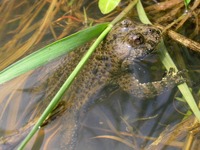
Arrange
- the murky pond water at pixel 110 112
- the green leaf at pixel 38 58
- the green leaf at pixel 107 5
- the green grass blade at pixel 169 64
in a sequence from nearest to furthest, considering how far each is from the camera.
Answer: the green leaf at pixel 38 58
the green grass blade at pixel 169 64
the murky pond water at pixel 110 112
the green leaf at pixel 107 5

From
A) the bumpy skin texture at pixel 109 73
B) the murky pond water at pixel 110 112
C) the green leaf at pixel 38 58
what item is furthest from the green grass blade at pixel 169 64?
the green leaf at pixel 38 58

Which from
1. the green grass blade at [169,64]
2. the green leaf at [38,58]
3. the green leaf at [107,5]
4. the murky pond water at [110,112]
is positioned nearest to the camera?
the green leaf at [38,58]

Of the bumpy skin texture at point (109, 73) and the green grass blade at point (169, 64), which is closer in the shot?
the green grass blade at point (169, 64)

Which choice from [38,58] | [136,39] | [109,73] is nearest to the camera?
[38,58]

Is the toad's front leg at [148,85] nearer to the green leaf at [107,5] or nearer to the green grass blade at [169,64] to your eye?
the green grass blade at [169,64]

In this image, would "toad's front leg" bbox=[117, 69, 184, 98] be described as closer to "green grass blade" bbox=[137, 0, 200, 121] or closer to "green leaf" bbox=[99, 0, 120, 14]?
"green grass blade" bbox=[137, 0, 200, 121]

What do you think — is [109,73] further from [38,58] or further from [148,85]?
[38,58]

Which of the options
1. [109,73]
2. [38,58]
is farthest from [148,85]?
[38,58]

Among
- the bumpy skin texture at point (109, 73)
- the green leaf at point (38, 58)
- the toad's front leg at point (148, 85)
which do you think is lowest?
the toad's front leg at point (148, 85)
